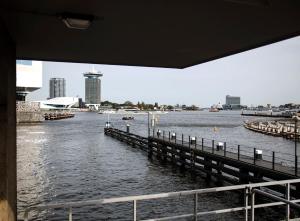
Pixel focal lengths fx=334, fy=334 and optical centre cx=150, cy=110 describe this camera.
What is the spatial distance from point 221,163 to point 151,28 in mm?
17425

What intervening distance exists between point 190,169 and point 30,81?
47.6 m

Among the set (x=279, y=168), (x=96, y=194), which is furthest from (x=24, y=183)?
(x=279, y=168)

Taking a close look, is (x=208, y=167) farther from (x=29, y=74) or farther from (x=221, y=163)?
(x=29, y=74)

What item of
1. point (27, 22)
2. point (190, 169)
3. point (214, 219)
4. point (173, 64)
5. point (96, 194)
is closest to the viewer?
point (27, 22)

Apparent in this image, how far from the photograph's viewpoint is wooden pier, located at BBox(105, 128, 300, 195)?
54.0 feet

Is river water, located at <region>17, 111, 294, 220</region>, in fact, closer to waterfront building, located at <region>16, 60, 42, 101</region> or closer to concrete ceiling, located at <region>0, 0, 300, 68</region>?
concrete ceiling, located at <region>0, 0, 300, 68</region>

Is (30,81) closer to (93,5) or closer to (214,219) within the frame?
(214,219)

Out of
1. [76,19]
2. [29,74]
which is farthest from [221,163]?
[29,74]

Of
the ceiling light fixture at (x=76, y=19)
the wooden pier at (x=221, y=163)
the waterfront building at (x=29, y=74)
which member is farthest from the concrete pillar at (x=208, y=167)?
the waterfront building at (x=29, y=74)

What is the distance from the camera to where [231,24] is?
5.23m

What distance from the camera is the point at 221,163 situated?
21625 millimetres

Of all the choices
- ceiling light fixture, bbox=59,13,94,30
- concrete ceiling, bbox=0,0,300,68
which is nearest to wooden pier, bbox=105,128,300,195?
concrete ceiling, bbox=0,0,300,68

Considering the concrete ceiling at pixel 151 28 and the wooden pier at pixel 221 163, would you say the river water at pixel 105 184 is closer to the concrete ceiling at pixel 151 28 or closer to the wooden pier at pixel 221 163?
the wooden pier at pixel 221 163

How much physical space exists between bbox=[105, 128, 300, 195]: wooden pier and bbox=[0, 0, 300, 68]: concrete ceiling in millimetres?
10096
